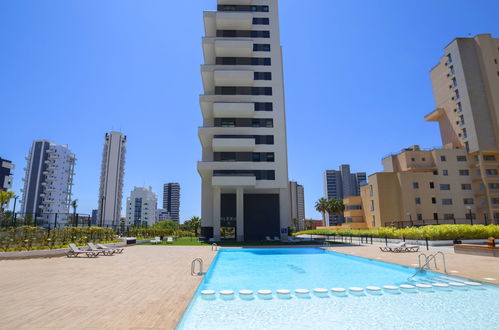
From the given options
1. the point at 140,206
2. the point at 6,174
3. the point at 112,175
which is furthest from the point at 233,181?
the point at 140,206

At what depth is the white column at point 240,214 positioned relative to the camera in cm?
3210

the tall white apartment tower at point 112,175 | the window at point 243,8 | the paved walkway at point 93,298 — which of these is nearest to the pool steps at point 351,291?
the paved walkway at point 93,298

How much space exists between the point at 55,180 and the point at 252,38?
83.7 meters

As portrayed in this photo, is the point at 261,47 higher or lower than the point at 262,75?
higher

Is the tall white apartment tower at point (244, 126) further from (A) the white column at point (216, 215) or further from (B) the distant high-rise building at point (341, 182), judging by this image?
(B) the distant high-rise building at point (341, 182)

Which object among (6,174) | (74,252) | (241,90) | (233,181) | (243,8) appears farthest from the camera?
(6,174)

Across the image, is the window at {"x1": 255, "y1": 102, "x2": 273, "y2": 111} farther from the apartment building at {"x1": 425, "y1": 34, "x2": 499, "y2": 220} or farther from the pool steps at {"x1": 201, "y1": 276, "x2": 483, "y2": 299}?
the apartment building at {"x1": 425, "y1": 34, "x2": 499, "y2": 220}

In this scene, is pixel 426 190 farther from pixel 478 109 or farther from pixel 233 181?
pixel 233 181

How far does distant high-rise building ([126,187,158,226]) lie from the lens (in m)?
140

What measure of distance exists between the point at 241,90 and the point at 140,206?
119993 millimetres

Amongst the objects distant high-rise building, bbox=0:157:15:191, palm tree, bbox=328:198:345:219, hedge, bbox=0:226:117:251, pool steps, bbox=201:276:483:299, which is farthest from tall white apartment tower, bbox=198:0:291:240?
distant high-rise building, bbox=0:157:15:191

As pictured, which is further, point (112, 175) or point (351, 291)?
point (112, 175)

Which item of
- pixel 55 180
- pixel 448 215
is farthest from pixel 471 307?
pixel 55 180

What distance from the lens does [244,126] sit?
3575cm
